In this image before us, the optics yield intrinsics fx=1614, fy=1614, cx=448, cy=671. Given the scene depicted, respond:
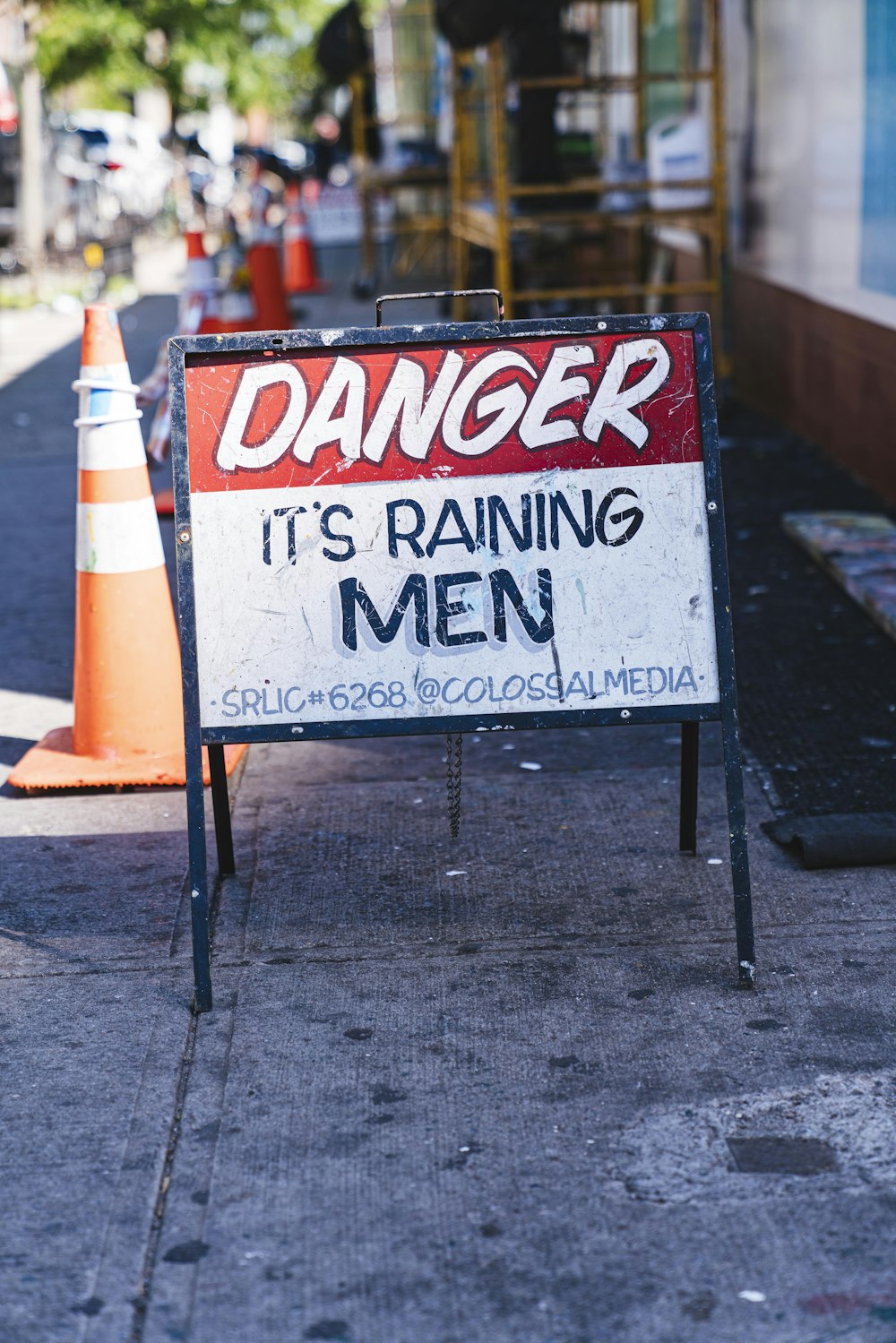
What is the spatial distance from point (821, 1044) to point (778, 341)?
702 centimetres

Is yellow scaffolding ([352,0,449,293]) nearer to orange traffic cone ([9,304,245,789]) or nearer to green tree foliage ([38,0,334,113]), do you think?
green tree foliage ([38,0,334,113])

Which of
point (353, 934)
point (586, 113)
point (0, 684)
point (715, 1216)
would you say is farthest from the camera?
point (586, 113)

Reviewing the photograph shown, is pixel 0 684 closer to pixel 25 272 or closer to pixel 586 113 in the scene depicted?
pixel 586 113

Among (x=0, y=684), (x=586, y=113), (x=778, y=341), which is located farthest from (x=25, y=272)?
(x=0, y=684)

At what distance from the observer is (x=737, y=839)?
321 cm

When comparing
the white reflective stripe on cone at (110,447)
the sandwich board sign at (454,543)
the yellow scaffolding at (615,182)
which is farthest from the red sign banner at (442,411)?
the yellow scaffolding at (615,182)

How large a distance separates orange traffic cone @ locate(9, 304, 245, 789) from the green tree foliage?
2343 cm

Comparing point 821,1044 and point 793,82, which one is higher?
point 793,82

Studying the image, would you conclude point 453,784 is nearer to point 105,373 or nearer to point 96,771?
point 96,771

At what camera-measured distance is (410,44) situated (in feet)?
92.6

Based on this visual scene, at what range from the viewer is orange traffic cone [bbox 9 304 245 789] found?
4.46 m

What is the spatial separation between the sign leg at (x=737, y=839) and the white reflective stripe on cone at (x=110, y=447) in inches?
79.7

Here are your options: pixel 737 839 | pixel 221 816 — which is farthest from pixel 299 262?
pixel 737 839

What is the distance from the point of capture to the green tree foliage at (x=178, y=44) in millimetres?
34344
